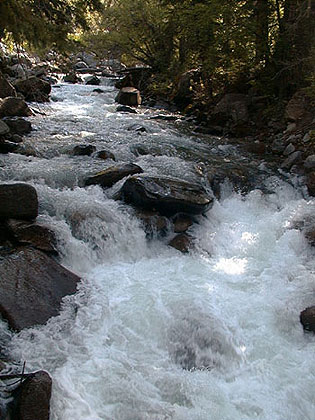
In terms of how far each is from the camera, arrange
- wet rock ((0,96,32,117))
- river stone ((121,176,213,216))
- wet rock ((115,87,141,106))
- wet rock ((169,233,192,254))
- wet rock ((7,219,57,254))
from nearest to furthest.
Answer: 1. wet rock ((7,219,57,254))
2. wet rock ((169,233,192,254))
3. river stone ((121,176,213,216))
4. wet rock ((0,96,32,117))
5. wet rock ((115,87,141,106))

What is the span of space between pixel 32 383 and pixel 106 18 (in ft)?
66.9

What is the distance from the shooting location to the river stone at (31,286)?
4234mm

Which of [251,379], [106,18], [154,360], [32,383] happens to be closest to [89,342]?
[154,360]

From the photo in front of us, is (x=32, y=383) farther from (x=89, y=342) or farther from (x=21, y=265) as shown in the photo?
(x=21, y=265)

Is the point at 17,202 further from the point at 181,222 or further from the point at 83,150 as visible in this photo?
the point at 83,150

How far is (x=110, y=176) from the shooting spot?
761 cm

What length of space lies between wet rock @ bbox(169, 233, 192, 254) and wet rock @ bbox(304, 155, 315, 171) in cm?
403

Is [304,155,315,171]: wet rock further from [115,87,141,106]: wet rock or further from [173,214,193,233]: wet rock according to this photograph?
[115,87,141,106]: wet rock

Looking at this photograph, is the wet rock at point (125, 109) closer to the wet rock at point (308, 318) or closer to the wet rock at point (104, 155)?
the wet rock at point (104, 155)

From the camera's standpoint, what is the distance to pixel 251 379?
4117 millimetres

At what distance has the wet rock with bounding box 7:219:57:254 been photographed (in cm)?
542

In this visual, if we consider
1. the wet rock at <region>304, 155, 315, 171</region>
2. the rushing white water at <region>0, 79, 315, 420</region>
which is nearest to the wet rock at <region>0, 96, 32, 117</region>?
the rushing white water at <region>0, 79, 315, 420</region>

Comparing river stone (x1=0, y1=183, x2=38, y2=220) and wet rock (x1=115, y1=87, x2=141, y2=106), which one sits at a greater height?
river stone (x1=0, y1=183, x2=38, y2=220)

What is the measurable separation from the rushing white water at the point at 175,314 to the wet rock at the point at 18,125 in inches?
80.4
